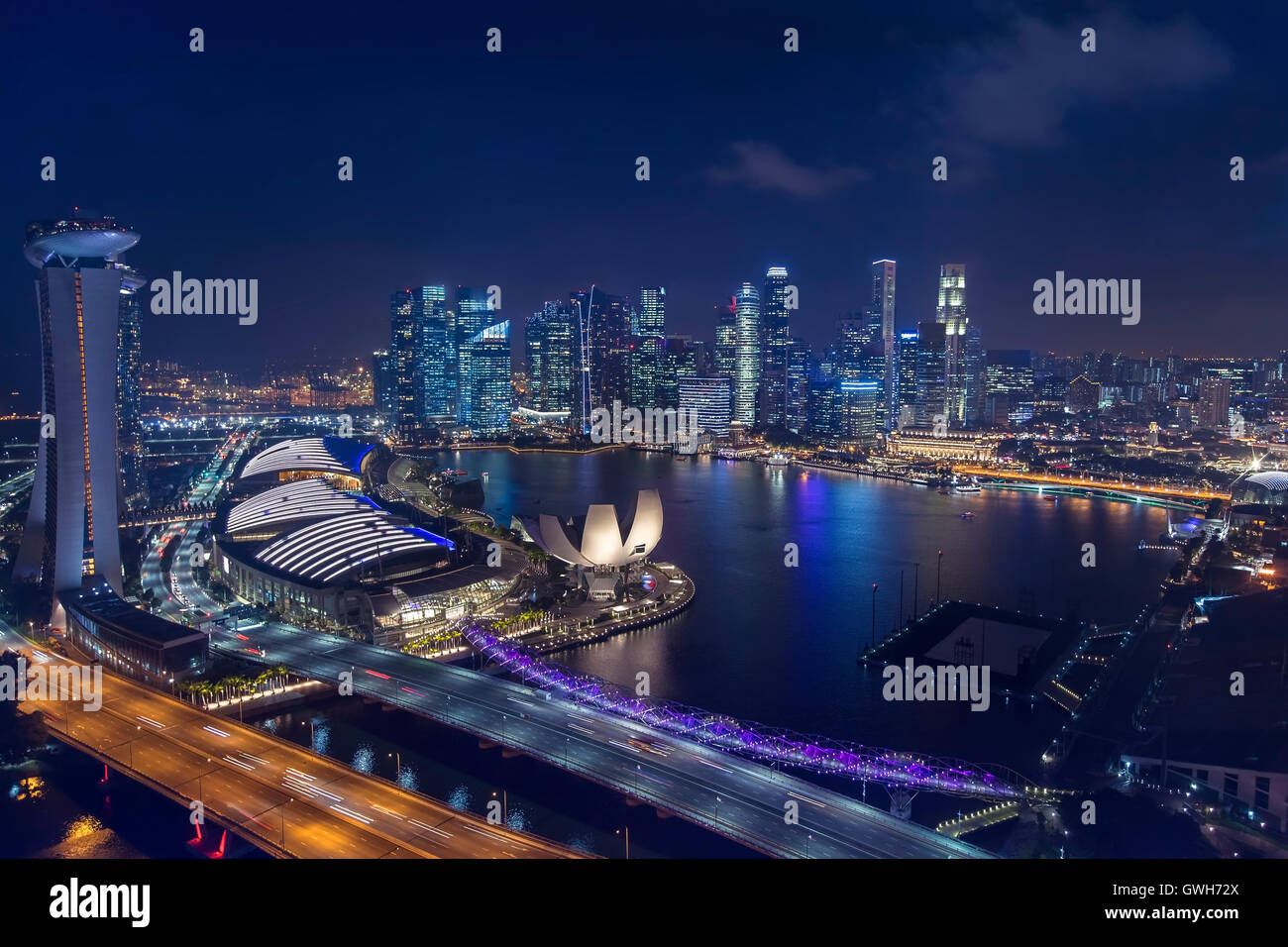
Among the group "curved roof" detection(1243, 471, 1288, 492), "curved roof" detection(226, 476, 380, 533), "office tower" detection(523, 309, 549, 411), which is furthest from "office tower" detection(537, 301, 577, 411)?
"curved roof" detection(1243, 471, 1288, 492)

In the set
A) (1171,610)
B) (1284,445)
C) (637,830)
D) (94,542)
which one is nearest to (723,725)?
(637,830)

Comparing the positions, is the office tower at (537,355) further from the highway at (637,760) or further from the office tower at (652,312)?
the highway at (637,760)

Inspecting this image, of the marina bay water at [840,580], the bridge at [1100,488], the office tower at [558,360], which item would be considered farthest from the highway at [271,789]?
the office tower at [558,360]

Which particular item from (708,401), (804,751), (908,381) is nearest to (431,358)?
(708,401)

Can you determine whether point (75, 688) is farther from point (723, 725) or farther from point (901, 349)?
point (901, 349)

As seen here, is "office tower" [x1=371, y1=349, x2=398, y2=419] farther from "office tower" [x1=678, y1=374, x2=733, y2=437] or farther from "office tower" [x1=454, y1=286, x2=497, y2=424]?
"office tower" [x1=678, y1=374, x2=733, y2=437]
